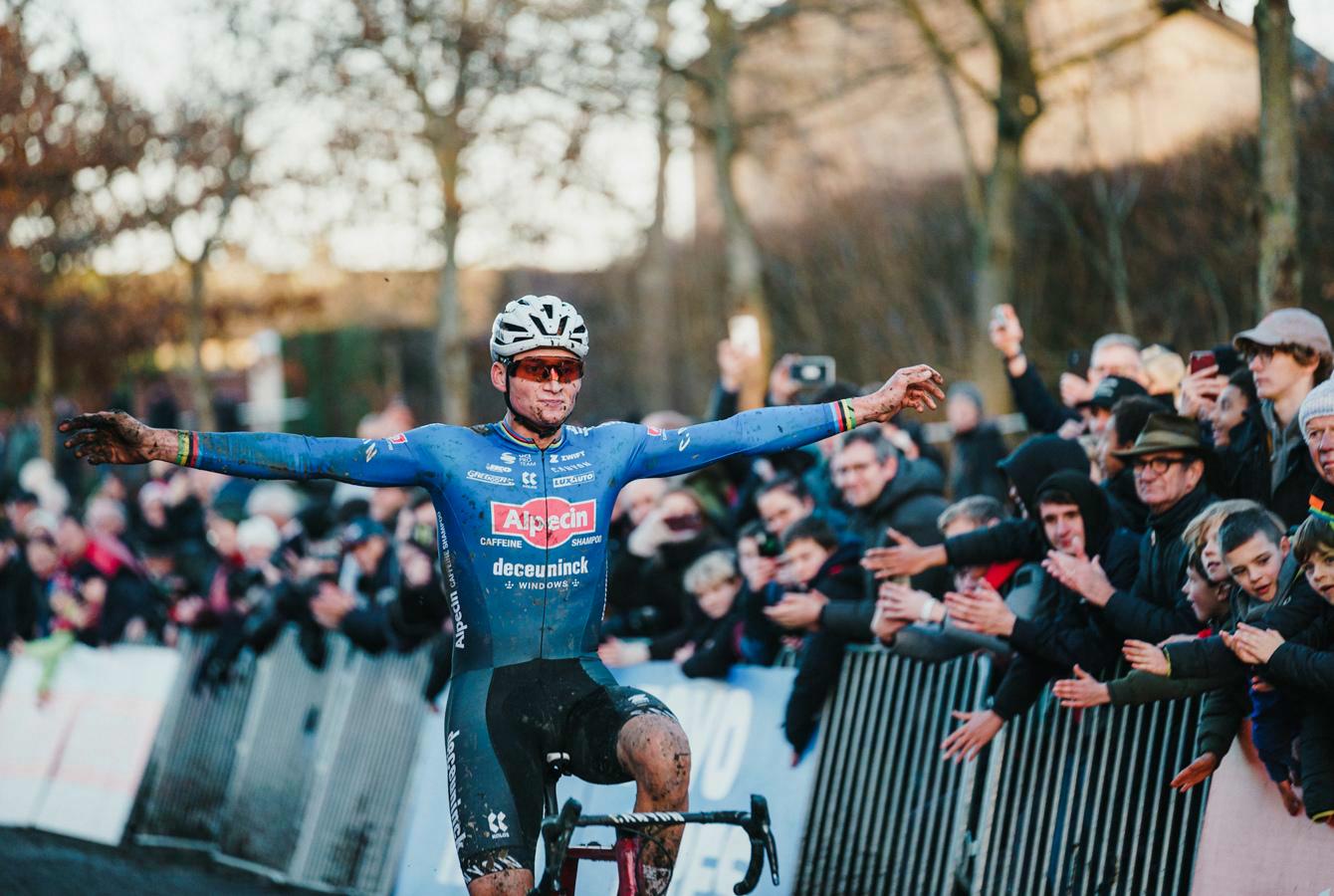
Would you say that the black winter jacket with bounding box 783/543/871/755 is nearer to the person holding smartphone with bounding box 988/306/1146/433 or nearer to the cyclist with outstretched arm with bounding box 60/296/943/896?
the person holding smartphone with bounding box 988/306/1146/433

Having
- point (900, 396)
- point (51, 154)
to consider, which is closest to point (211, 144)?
point (51, 154)

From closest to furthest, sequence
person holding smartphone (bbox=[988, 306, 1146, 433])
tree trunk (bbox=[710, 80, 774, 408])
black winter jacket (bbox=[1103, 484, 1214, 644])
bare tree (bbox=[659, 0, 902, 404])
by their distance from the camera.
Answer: black winter jacket (bbox=[1103, 484, 1214, 644]) → person holding smartphone (bbox=[988, 306, 1146, 433]) → bare tree (bbox=[659, 0, 902, 404]) → tree trunk (bbox=[710, 80, 774, 408])

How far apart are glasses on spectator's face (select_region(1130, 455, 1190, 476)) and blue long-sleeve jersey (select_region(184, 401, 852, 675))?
65.6 inches

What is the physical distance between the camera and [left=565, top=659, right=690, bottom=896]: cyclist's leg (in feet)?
19.8

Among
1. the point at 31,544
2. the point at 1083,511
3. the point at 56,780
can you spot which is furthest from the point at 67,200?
the point at 1083,511

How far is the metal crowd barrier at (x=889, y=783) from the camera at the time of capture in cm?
793

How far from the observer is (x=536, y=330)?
21.7ft

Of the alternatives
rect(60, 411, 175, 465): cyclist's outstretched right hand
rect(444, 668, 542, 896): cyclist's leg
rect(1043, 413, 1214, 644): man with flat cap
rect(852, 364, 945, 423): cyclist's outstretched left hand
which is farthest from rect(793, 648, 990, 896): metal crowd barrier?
rect(60, 411, 175, 465): cyclist's outstretched right hand

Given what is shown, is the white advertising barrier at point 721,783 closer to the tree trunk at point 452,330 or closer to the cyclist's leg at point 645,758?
the cyclist's leg at point 645,758

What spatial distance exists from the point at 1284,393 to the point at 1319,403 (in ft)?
3.56

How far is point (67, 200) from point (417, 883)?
1912 centimetres

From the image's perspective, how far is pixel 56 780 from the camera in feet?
47.9

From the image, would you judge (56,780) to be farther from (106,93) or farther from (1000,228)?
(106,93)

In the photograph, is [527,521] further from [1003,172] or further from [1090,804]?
[1003,172]
